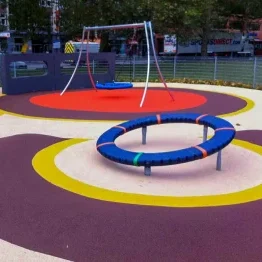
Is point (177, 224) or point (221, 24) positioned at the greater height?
point (221, 24)

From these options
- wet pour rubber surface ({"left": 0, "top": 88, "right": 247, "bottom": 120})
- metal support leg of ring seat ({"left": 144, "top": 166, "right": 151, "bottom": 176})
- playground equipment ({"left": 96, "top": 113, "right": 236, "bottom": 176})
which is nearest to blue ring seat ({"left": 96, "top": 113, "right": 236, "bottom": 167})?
playground equipment ({"left": 96, "top": 113, "right": 236, "bottom": 176})

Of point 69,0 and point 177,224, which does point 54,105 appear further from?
point 69,0

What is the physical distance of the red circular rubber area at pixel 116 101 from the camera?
10602mm

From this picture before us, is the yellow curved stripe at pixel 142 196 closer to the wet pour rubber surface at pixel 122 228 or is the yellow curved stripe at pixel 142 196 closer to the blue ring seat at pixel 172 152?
the wet pour rubber surface at pixel 122 228

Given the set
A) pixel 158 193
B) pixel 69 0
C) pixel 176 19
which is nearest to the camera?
pixel 158 193

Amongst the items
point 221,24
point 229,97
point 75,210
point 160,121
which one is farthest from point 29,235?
point 221,24

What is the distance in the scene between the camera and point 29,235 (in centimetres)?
347

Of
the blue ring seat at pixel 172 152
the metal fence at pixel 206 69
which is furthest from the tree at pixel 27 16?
the blue ring seat at pixel 172 152

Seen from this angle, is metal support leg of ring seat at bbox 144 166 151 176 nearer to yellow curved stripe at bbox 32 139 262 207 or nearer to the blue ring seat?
the blue ring seat

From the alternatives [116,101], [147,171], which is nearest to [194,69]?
[116,101]

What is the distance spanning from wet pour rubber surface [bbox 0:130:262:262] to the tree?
23.2m

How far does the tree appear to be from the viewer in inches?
999

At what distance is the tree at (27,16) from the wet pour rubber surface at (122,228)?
23.2m

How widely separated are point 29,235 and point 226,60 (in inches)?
688
